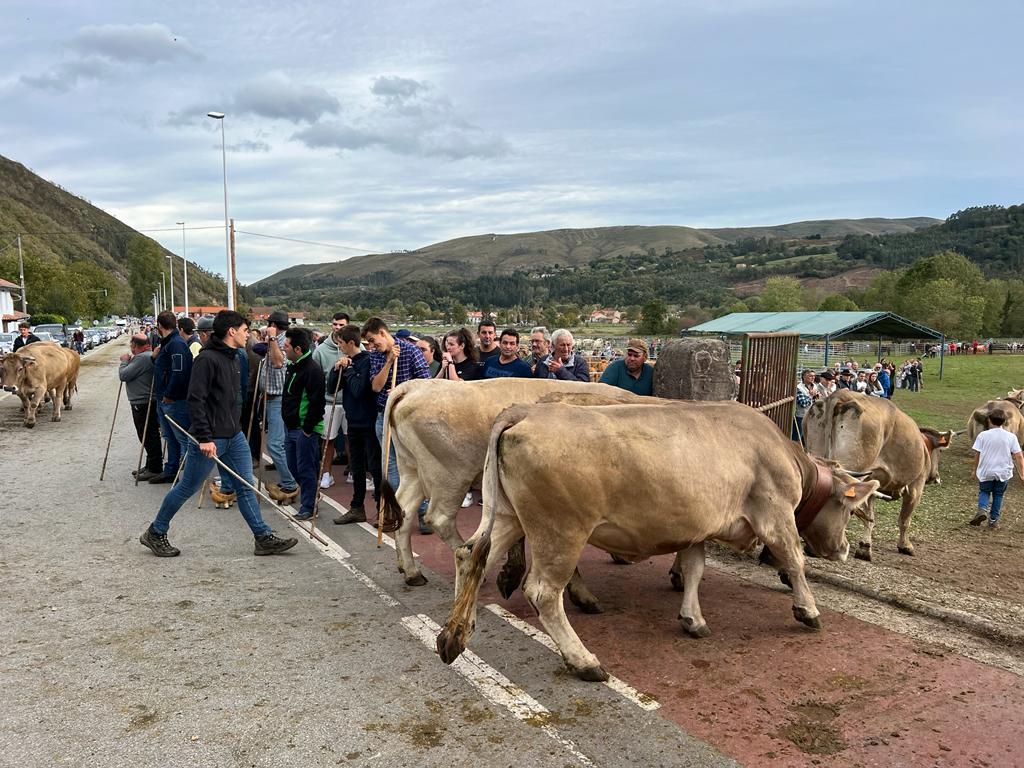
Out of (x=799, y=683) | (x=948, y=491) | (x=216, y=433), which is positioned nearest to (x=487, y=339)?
(x=216, y=433)

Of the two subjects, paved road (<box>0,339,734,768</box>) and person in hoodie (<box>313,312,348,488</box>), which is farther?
person in hoodie (<box>313,312,348,488</box>)

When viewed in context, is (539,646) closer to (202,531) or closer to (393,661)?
(393,661)

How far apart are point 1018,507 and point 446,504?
926 cm

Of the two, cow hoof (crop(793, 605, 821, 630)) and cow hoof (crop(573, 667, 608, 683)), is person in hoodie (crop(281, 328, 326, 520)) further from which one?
cow hoof (crop(793, 605, 821, 630))

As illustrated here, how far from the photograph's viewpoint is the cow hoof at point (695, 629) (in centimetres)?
509

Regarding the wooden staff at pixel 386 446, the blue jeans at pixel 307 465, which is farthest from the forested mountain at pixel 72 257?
the wooden staff at pixel 386 446

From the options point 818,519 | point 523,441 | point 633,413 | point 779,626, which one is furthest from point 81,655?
point 818,519

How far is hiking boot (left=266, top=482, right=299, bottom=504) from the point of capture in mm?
9023

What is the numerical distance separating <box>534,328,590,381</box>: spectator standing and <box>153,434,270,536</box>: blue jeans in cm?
337

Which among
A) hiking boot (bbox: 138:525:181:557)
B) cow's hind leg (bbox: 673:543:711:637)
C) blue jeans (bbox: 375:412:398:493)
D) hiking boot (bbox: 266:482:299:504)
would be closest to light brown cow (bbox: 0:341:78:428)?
hiking boot (bbox: 266:482:299:504)

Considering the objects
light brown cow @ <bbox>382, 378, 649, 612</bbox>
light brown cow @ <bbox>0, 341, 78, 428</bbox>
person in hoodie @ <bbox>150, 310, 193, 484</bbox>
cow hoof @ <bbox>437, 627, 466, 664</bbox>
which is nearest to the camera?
cow hoof @ <bbox>437, 627, 466, 664</bbox>

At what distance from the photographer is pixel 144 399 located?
1070 centimetres

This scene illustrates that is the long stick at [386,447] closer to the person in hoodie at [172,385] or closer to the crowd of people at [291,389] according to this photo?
the crowd of people at [291,389]

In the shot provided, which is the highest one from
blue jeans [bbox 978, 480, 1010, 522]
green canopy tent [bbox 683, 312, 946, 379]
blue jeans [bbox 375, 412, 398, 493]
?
green canopy tent [bbox 683, 312, 946, 379]
